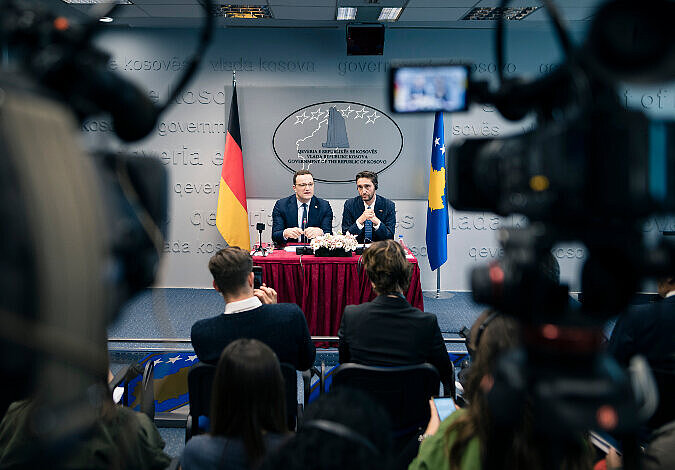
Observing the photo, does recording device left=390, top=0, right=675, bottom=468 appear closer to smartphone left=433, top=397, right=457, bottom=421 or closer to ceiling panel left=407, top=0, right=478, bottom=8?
smartphone left=433, top=397, right=457, bottom=421

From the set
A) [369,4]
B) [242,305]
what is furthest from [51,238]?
[369,4]

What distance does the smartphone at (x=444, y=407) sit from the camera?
172 cm

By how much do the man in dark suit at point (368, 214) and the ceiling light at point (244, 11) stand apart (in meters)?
1.77

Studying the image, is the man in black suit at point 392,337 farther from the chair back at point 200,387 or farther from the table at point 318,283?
the table at point 318,283

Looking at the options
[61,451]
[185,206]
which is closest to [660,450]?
[61,451]

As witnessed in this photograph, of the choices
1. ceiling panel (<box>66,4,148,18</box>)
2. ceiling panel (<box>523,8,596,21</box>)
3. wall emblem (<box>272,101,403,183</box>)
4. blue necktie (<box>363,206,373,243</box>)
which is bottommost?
blue necktie (<box>363,206,373,243</box>)

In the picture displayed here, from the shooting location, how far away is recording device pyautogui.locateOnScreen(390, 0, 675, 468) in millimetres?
459

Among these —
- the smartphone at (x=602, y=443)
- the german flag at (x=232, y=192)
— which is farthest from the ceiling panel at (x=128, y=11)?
the smartphone at (x=602, y=443)

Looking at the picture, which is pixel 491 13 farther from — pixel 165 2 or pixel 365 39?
pixel 165 2

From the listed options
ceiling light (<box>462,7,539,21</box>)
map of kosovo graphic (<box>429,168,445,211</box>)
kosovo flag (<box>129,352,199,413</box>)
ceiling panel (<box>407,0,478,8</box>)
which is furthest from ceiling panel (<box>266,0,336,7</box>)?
kosovo flag (<box>129,352,199,413</box>)

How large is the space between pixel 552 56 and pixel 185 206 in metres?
4.33

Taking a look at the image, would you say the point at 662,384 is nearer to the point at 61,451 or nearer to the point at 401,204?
the point at 61,451

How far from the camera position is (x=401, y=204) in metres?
5.36

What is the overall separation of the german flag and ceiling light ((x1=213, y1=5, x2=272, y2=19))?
0.72 m
